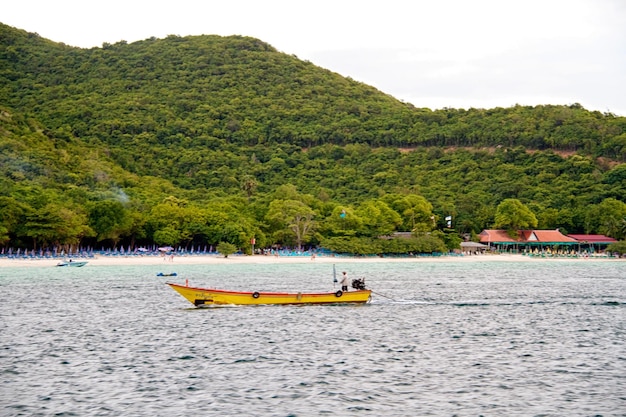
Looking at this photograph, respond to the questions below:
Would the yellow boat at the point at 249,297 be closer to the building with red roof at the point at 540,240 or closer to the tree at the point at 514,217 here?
the tree at the point at 514,217

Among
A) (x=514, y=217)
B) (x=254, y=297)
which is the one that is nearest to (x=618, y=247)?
(x=514, y=217)

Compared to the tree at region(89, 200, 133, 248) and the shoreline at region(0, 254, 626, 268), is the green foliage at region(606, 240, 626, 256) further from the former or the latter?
the tree at region(89, 200, 133, 248)

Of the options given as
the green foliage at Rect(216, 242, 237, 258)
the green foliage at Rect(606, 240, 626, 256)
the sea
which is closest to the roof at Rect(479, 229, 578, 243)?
the green foliage at Rect(606, 240, 626, 256)

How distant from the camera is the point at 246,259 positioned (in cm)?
10081

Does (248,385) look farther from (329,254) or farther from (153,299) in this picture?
(329,254)

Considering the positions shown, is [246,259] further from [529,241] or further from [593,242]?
[593,242]

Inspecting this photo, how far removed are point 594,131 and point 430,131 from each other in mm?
36208

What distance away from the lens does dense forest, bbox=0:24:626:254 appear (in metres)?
106

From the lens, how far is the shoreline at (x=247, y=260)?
285 ft

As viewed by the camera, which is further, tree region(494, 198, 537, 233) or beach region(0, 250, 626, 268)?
tree region(494, 198, 537, 233)

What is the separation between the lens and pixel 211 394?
957 inches

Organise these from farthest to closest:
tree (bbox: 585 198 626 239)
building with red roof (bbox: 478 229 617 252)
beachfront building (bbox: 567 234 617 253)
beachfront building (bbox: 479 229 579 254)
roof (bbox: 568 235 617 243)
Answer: beachfront building (bbox: 479 229 579 254)
building with red roof (bbox: 478 229 617 252)
roof (bbox: 568 235 617 243)
beachfront building (bbox: 567 234 617 253)
tree (bbox: 585 198 626 239)

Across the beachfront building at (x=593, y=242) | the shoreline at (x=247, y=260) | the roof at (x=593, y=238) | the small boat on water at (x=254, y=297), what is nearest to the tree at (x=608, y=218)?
the roof at (x=593, y=238)

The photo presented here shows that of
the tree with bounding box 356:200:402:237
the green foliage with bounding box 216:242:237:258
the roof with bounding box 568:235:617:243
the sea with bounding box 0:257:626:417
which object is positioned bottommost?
the sea with bounding box 0:257:626:417
